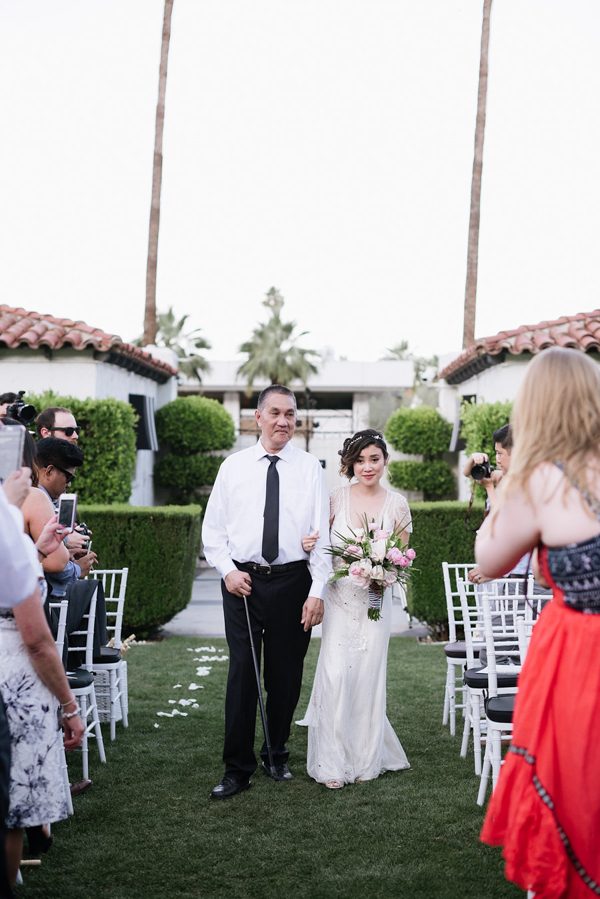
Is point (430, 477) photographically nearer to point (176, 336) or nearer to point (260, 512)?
point (260, 512)

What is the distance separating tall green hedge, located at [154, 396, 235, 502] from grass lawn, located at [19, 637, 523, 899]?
12.8 metres

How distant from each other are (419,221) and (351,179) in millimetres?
2167

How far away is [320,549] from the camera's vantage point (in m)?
5.70

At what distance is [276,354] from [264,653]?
1585 inches

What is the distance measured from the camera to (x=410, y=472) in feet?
67.5

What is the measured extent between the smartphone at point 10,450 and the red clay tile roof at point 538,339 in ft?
36.2

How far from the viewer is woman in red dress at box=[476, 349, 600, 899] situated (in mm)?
2541

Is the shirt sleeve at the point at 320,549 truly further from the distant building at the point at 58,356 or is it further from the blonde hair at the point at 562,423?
the distant building at the point at 58,356

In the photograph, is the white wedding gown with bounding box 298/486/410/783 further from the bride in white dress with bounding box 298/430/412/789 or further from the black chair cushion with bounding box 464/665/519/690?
the black chair cushion with bounding box 464/665/519/690

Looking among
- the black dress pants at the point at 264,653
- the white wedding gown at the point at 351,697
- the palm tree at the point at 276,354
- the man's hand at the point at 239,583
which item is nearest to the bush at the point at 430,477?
the white wedding gown at the point at 351,697

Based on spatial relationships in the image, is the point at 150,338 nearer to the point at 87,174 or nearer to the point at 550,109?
the point at 87,174

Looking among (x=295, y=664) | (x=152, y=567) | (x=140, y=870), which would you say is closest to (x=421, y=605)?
(x=152, y=567)

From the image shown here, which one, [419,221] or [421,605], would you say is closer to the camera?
[421,605]

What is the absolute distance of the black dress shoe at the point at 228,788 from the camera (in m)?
5.41
